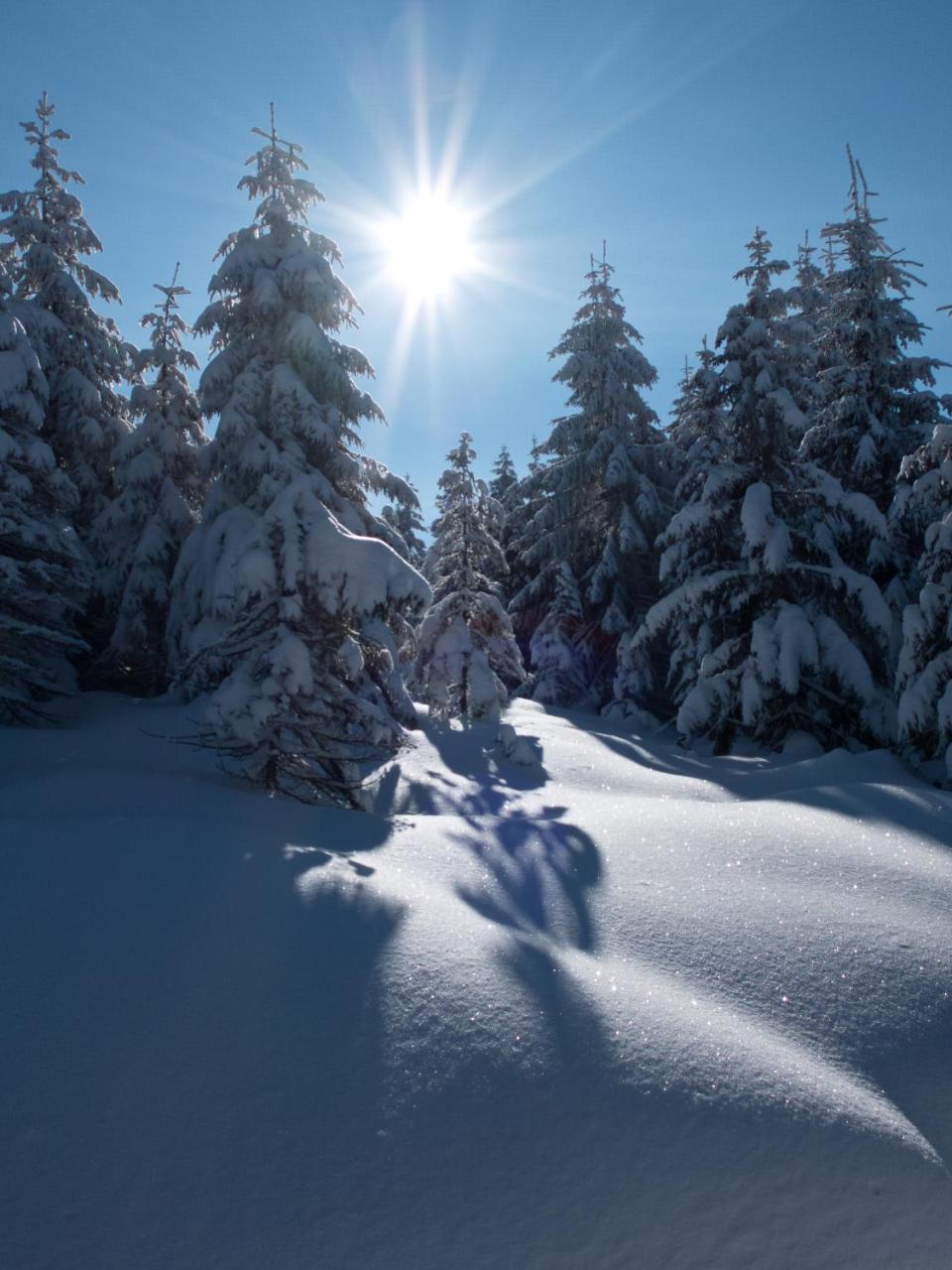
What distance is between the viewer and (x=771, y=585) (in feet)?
46.5

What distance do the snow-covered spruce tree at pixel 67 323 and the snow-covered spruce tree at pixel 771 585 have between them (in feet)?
45.7

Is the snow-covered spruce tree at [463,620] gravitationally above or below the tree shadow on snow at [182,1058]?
above

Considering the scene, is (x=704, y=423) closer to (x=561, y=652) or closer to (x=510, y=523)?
(x=561, y=652)

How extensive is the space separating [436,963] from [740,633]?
41.8ft

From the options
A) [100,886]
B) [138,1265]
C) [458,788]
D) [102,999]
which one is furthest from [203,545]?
[138,1265]

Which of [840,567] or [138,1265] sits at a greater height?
[840,567]

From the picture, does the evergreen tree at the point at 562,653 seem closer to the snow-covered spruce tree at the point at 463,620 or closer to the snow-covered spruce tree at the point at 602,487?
the snow-covered spruce tree at the point at 602,487

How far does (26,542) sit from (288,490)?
7142 millimetres

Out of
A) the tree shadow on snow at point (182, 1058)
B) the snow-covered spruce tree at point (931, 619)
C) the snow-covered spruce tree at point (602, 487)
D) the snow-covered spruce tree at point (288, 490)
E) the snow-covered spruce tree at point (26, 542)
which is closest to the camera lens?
the tree shadow on snow at point (182, 1058)

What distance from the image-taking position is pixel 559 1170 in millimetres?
2482

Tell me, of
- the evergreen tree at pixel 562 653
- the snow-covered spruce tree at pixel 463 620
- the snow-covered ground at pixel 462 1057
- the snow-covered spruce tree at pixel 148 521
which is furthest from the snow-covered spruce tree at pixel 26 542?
the evergreen tree at pixel 562 653

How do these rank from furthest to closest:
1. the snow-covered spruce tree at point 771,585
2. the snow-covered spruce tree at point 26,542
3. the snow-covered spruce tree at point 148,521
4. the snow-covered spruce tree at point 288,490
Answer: the snow-covered spruce tree at point 148,521, the snow-covered spruce tree at point 771,585, the snow-covered spruce tree at point 26,542, the snow-covered spruce tree at point 288,490

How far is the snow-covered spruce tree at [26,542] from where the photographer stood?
40.2ft

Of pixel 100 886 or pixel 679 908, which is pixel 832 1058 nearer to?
pixel 679 908
